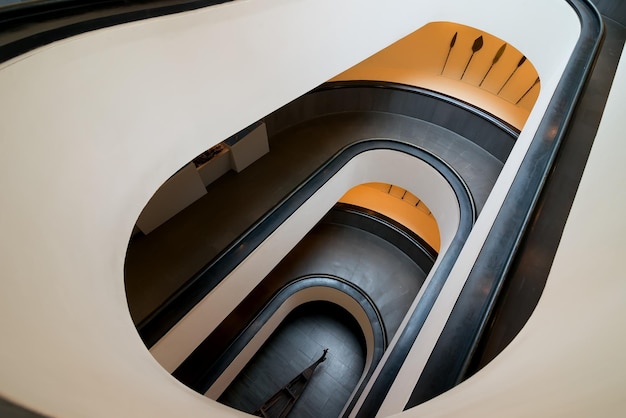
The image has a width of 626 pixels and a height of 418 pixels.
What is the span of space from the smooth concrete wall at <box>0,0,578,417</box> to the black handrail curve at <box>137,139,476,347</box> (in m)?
1.20

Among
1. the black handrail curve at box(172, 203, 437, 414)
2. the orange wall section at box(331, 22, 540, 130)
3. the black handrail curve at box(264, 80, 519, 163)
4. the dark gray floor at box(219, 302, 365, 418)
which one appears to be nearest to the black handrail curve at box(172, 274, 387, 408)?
the black handrail curve at box(172, 203, 437, 414)

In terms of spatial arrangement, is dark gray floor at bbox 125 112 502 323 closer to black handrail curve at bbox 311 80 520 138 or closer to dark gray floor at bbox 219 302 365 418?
black handrail curve at bbox 311 80 520 138

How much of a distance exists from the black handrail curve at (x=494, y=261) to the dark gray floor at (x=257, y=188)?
2257 mm

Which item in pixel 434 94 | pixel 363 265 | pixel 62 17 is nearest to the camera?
pixel 62 17

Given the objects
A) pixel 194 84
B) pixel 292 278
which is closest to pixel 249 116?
pixel 194 84

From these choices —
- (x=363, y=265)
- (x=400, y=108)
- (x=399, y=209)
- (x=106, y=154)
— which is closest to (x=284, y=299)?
(x=363, y=265)

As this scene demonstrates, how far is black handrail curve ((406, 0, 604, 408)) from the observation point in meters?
1.28

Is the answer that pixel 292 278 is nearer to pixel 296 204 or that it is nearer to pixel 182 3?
pixel 296 204

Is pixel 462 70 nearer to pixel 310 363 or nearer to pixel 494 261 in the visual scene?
pixel 494 261

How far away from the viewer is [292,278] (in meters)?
5.93

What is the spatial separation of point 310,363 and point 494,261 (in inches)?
214

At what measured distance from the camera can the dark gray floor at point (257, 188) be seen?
128 inches

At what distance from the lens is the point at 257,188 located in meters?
4.15

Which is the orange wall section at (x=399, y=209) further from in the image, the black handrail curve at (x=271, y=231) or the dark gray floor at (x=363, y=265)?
the black handrail curve at (x=271, y=231)
